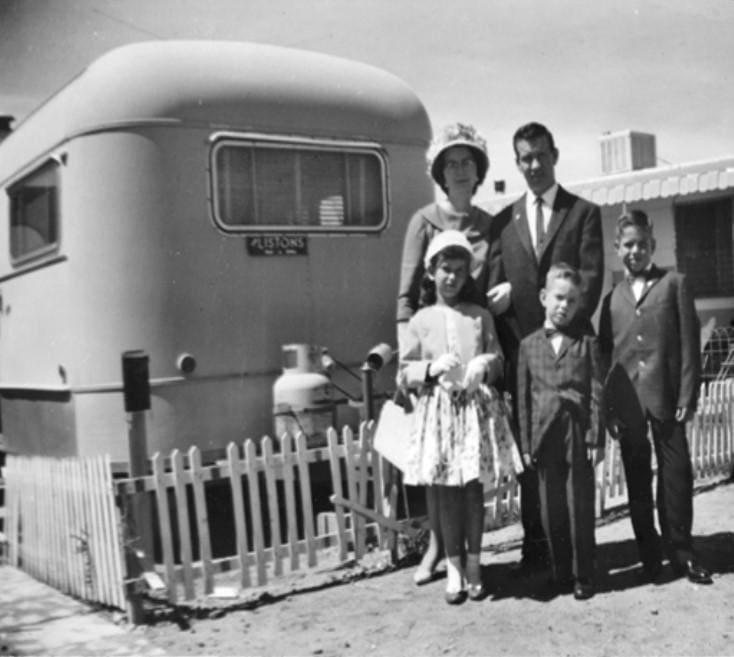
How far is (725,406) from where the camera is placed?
7465 millimetres

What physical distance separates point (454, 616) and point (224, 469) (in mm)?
1521

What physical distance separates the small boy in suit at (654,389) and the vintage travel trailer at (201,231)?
2342 mm

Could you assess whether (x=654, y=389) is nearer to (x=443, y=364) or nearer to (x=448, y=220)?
(x=443, y=364)

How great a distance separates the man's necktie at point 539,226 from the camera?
4336 mm

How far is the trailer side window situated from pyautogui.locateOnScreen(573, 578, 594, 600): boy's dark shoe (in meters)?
3.90

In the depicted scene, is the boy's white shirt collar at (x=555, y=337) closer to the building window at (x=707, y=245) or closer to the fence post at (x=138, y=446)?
the fence post at (x=138, y=446)

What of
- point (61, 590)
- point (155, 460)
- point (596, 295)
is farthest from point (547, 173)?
point (61, 590)

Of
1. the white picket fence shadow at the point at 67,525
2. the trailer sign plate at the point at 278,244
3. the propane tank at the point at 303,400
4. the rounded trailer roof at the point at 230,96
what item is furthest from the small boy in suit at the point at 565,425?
the rounded trailer roof at the point at 230,96

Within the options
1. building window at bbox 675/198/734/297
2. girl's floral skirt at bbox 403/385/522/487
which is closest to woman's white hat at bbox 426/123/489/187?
girl's floral skirt at bbox 403/385/522/487

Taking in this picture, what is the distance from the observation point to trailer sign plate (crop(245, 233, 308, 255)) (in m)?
5.76

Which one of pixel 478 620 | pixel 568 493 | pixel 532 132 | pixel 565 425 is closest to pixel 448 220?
pixel 532 132

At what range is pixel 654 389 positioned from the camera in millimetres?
4145

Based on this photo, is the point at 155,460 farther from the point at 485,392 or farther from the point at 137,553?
the point at 485,392

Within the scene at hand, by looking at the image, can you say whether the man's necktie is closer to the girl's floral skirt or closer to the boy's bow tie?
the boy's bow tie
